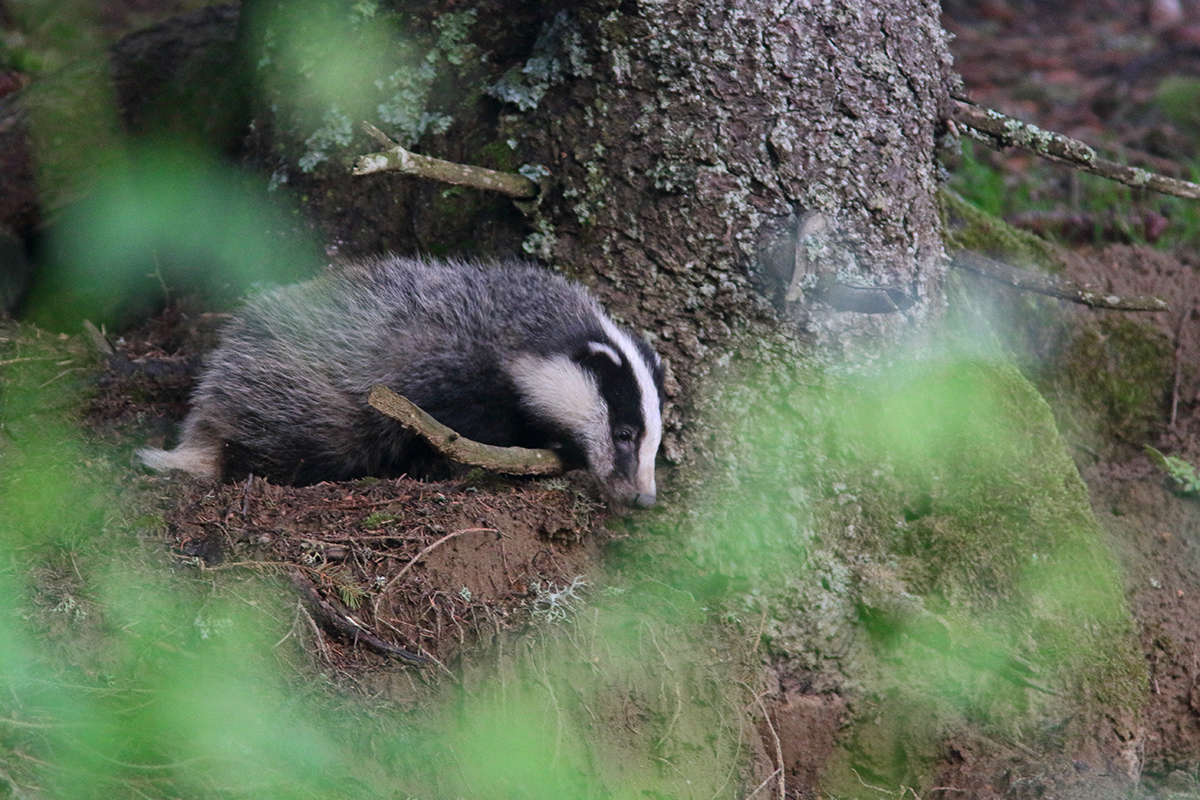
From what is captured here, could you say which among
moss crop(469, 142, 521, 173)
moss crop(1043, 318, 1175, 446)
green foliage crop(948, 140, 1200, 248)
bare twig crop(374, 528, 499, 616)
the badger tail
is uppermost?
moss crop(469, 142, 521, 173)

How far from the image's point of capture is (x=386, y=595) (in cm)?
283

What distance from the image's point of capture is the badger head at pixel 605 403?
3.25 m

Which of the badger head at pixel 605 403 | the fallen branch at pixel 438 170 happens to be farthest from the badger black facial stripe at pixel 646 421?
the fallen branch at pixel 438 170

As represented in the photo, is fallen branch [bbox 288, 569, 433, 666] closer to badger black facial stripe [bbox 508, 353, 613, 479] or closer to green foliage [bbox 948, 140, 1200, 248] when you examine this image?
badger black facial stripe [bbox 508, 353, 613, 479]

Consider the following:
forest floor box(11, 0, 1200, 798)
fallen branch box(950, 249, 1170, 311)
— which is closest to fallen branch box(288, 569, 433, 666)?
forest floor box(11, 0, 1200, 798)

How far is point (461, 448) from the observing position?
3018mm

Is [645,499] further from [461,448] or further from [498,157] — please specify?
[498,157]

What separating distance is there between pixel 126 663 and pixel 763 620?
177cm

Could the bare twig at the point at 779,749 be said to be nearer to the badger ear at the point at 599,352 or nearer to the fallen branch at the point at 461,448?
the fallen branch at the point at 461,448

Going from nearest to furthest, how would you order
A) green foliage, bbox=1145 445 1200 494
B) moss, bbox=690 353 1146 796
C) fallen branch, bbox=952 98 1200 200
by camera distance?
moss, bbox=690 353 1146 796, fallen branch, bbox=952 98 1200 200, green foliage, bbox=1145 445 1200 494

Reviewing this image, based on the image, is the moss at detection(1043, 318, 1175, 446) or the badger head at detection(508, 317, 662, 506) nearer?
the badger head at detection(508, 317, 662, 506)

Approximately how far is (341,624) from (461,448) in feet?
1.99

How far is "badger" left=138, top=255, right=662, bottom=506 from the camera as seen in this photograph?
3453 mm

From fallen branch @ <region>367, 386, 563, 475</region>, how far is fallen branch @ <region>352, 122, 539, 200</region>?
0.66 metres
